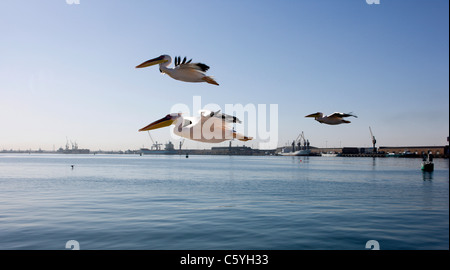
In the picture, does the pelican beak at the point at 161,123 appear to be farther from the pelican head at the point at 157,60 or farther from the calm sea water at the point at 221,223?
the calm sea water at the point at 221,223

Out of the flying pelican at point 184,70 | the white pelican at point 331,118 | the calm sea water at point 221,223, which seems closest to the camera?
the flying pelican at point 184,70

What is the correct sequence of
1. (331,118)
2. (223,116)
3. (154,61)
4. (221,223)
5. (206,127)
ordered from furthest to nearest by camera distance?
1. (221,223)
2. (331,118)
3. (154,61)
4. (206,127)
5. (223,116)

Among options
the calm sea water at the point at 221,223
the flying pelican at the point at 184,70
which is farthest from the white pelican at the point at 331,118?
the calm sea water at the point at 221,223

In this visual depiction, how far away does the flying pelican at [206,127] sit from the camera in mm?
3629

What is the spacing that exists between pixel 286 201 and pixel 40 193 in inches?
1002

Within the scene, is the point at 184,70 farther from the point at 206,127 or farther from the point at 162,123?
the point at 206,127

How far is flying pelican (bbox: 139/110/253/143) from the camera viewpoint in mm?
3629

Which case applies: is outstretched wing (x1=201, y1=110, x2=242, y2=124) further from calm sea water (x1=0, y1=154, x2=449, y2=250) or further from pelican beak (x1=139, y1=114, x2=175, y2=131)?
calm sea water (x1=0, y1=154, x2=449, y2=250)

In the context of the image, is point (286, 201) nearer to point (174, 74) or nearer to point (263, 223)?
point (263, 223)

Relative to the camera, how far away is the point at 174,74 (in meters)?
4.18

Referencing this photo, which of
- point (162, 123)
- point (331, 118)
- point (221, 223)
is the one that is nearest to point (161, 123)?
point (162, 123)

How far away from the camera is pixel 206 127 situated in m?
3.82

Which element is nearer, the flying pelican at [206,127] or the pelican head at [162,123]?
the flying pelican at [206,127]
